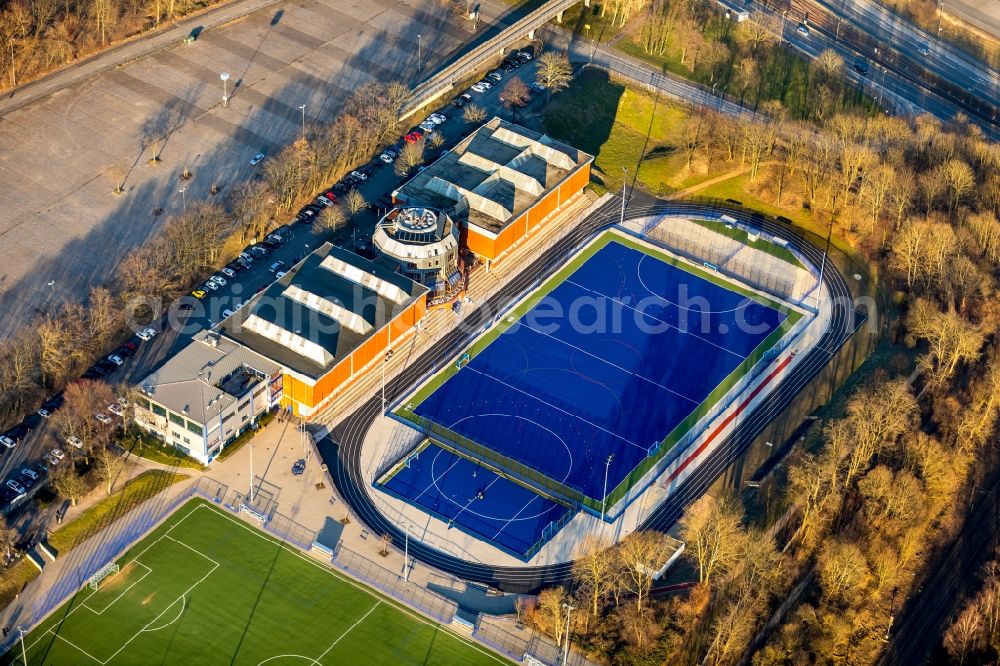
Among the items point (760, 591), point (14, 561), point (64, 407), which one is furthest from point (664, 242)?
point (14, 561)

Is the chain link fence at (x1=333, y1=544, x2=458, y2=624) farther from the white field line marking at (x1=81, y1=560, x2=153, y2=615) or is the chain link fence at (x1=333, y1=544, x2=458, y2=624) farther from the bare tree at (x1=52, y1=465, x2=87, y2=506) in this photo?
the bare tree at (x1=52, y1=465, x2=87, y2=506)

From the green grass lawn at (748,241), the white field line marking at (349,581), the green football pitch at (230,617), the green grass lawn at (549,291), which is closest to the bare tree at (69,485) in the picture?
the green football pitch at (230,617)

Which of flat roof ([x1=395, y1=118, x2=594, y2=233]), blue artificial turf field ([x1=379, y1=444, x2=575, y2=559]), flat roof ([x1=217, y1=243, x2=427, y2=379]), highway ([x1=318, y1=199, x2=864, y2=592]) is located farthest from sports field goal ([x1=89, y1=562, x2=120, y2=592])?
flat roof ([x1=395, y1=118, x2=594, y2=233])

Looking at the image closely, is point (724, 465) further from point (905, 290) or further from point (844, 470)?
point (905, 290)

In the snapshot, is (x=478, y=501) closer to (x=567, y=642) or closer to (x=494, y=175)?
(x=567, y=642)

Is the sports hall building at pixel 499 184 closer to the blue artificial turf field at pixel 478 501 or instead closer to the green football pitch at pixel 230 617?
the blue artificial turf field at pixel 478 501

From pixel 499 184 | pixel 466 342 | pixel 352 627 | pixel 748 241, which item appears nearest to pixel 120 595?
pixel 352 627
